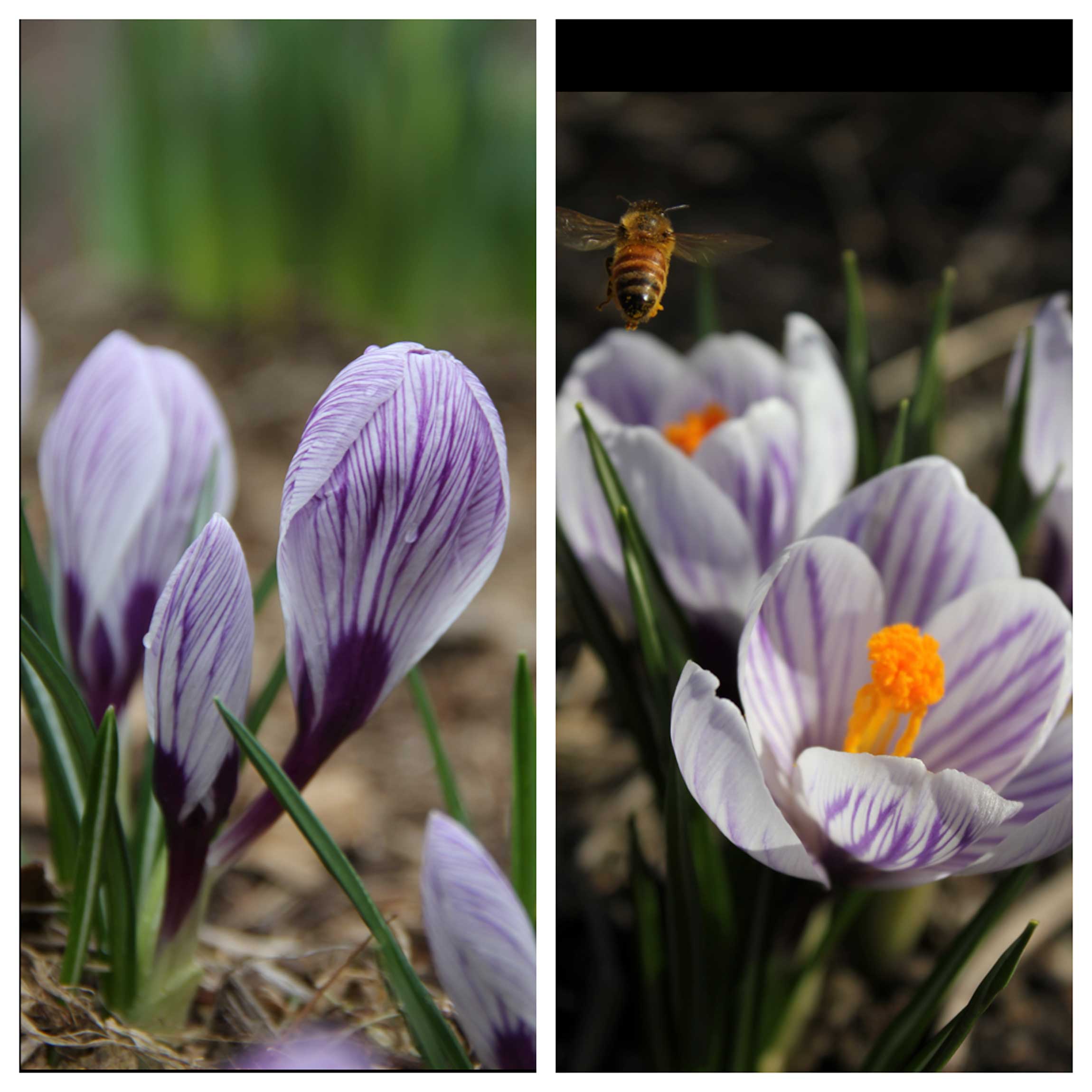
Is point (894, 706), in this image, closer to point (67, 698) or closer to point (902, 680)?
point (902, 680)

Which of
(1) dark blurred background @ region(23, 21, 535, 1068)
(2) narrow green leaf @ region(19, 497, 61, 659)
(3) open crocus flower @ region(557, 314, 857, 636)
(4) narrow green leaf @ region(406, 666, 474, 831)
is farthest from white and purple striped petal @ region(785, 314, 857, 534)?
(2) narrow green leaf @ region(19, 497, 61, 659)

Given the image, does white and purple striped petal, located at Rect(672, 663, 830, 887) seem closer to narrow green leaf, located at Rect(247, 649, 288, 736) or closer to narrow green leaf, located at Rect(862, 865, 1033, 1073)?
narrow green leaf, located at Rect(862, 865, 1033, 1073)

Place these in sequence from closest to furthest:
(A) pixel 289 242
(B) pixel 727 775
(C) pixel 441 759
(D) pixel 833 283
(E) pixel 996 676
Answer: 1. (B) pixel 727 775
2. (E) pixel 996 676
3. (C) pixel 441 759
4. (A) pixel 289 242
5. (D) pixel 833 283

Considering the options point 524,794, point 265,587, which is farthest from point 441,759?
point 265,587

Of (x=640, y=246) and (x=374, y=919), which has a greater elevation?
(x=640, y=246)

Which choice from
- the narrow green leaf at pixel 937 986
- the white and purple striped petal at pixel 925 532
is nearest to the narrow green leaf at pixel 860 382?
the white and purple striped petal at pixel 925 532

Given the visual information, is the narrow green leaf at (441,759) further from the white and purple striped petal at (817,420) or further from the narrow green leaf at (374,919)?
the white and purple striped petal at (817,420)
